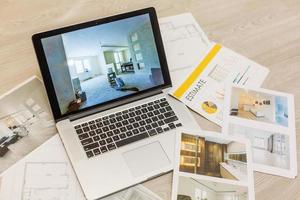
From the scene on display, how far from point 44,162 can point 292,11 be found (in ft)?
2.91

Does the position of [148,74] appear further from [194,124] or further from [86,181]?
[86,181]

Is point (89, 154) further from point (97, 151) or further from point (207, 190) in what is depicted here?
point (207, 190)

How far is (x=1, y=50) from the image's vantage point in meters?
1.00

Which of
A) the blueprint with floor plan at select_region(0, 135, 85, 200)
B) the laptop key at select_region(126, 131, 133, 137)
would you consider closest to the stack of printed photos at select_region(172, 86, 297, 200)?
the laptop key at select_region(126, 131, 133, 137)

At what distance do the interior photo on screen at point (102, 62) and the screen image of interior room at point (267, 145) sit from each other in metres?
0.24

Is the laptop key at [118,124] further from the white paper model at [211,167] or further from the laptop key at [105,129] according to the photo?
the white paper model at [211,167]

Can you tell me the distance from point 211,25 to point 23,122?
61 centimetres

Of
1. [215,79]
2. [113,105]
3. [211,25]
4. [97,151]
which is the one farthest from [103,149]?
[211,25]

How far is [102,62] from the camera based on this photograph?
0.88m

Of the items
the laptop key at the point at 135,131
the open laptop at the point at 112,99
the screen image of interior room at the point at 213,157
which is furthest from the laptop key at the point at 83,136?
the screen image of interior room at the point at 213,157

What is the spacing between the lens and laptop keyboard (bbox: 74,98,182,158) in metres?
0.82

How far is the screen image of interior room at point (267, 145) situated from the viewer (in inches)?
33.0

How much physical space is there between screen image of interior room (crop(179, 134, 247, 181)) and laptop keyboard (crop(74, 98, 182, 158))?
0.07 meters

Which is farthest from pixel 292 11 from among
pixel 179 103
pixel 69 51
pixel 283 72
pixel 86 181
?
pixel 86 181
